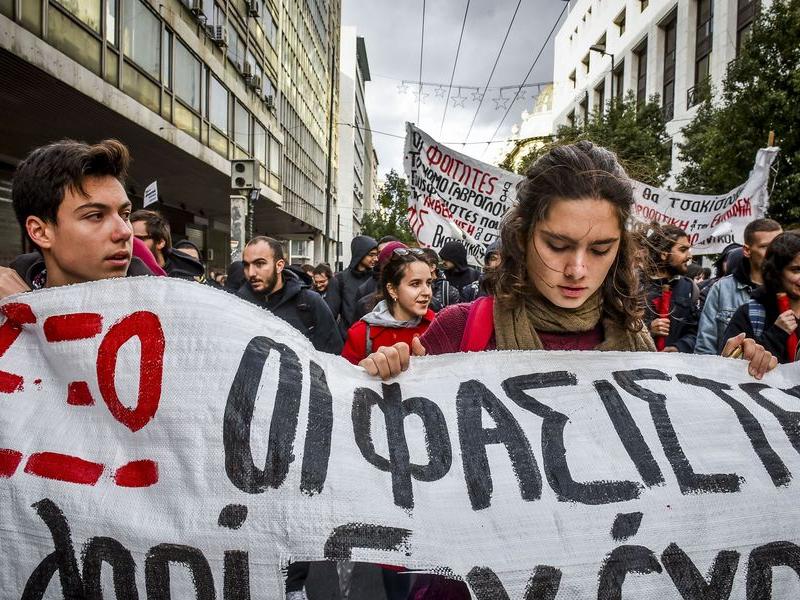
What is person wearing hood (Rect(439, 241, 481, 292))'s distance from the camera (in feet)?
19.6

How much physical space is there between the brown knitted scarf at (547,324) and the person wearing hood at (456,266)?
4318mm

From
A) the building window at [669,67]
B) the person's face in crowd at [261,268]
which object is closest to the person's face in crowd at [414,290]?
the person's face in crowd at [261,268]

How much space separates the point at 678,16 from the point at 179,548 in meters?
28.9

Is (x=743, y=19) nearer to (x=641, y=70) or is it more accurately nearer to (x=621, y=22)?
(x=641, y=70)

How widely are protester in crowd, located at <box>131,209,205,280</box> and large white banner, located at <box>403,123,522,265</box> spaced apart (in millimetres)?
2268

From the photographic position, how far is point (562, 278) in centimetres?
152

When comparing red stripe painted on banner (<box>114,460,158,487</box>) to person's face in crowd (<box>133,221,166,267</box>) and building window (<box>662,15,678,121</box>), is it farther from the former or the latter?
building window (<box>662,15,678,121</box>)

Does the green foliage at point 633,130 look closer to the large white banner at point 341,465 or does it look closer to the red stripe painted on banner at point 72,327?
the large white banner at point 341,465

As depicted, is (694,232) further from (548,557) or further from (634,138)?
(634,138)

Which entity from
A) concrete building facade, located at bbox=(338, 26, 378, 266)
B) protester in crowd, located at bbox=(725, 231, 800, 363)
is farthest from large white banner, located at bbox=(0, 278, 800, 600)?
concrete building facade, located at bbox=(338, 26, 378, 266)

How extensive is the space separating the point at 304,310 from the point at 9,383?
9.39 ft

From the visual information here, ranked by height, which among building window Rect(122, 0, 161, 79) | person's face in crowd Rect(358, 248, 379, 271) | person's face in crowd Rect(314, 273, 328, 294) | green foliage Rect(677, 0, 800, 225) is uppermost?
building window Rect(122, 0, 161, 79)

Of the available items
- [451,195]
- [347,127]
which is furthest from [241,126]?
[347,127]

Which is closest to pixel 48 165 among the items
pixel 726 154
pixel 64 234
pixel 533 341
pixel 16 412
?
pixel 64 234
